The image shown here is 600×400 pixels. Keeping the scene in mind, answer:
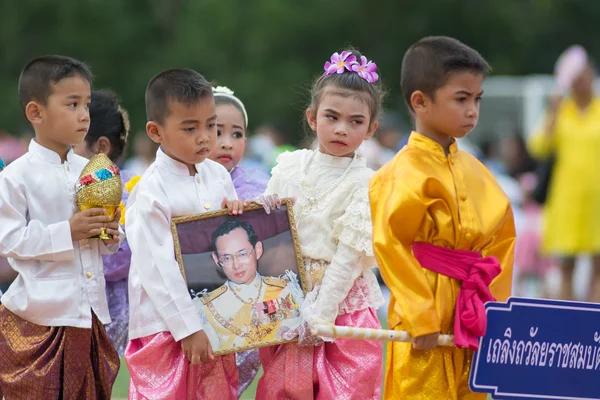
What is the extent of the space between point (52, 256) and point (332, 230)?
50.0 inches

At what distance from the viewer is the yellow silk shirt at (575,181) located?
36.9 ft

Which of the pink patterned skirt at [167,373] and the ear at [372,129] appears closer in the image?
the pink patterned skirt at [167,373]

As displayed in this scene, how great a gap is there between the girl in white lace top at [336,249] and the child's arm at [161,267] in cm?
57

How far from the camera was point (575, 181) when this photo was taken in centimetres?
1140

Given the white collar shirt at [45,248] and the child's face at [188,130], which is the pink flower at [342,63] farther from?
the white collar shirt at [45,248]

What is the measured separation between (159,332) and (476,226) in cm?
145

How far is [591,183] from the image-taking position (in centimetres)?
1132

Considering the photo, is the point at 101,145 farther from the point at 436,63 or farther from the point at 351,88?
the point at 436,63

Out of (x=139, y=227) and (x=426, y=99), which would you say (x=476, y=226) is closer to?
(x=426, y=99)

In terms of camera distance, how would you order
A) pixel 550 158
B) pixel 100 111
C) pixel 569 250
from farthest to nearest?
pixel 550 158, pixel 569 250, pixel 100 111

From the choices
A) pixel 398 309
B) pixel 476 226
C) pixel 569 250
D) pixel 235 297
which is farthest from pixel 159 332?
pixel 569 250

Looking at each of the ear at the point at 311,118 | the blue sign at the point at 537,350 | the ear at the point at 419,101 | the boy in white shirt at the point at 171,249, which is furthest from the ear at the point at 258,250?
the blue sign at the point at 537,350

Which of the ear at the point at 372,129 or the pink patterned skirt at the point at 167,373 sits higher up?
the ear at the point at 372,129

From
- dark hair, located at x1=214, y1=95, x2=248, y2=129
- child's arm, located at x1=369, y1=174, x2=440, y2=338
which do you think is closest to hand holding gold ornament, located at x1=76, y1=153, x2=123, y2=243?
dark hair, located at x1=214, y1=95, x2=248, y2=129
